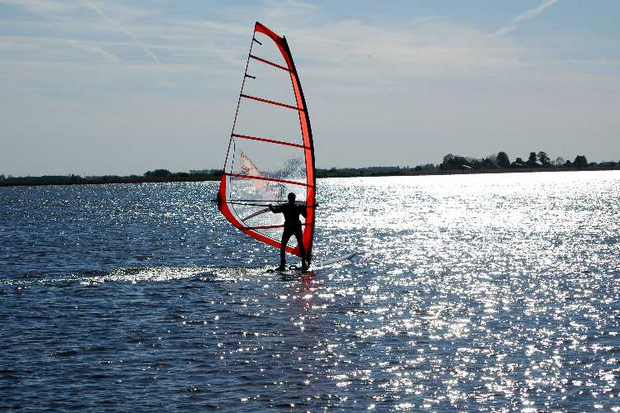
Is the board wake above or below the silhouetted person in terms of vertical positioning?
below

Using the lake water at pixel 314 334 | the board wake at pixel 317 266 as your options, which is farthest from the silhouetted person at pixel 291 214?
the board wake at pixel 317 266

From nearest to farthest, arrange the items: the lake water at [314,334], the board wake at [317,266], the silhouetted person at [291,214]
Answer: the lake water at [314,334]
the silhouetted person at [291,214]
the board wake at [317,266]

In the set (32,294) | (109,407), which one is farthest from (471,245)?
(109,407)

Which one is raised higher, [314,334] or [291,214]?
[291,214]

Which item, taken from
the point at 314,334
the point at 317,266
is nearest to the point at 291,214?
the point at 317,266

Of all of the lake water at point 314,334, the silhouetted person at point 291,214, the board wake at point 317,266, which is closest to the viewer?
the lake water at point 314,334

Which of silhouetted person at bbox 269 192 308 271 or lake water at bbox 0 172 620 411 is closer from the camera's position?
lake water at bbox 0 172 620 411

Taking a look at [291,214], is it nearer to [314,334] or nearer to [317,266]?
[317,266]

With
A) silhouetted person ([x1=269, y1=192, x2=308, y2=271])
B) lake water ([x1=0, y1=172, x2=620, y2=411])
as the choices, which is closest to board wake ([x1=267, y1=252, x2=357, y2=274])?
lake water ([x1=0, y1=172, x2=620, y2=411])

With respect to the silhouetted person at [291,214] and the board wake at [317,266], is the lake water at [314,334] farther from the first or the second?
the silhouetted person at [291,214]

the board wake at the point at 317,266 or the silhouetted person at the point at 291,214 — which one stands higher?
the silhouetted person at the point at 291,214

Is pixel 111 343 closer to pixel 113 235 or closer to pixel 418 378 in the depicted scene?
pixel 418 378

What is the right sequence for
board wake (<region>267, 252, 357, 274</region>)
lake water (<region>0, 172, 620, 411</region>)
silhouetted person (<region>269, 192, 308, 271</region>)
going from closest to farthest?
lake water (<region>0, 172, 620, 411</region>) < silhouetted person (<region>269, 192, 308, 271</region>) < board wake (<region>267, 252, 357, 274</region>)

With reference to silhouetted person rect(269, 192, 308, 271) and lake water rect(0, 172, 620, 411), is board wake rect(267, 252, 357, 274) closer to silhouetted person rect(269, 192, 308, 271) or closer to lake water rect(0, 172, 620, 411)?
lake water rect(0, 172, 620, 411)
